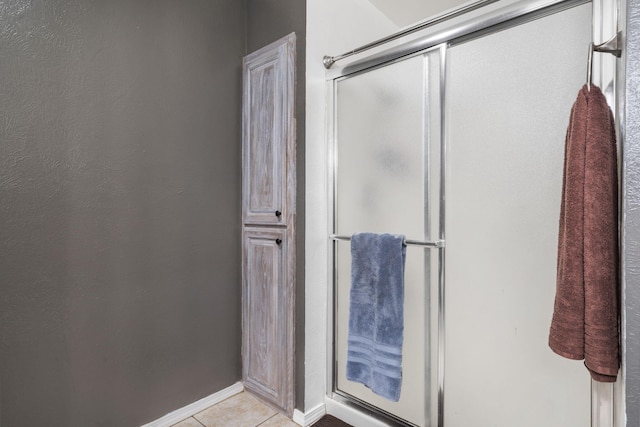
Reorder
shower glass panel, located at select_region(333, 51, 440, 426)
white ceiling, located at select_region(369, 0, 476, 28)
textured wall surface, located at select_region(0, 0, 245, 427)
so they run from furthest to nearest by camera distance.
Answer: white ceiling, located at select_region(369, 0, 476, 28) < shower glass panel, located at select_region(333, 51, 440, 426) < textured wall surface, located at select_region(0, 0, 245, 427)

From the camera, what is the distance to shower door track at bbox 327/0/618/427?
994mm

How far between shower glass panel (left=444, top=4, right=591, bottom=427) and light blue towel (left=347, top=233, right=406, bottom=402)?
198mm

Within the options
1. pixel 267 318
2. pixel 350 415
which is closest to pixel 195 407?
pixel 267 318

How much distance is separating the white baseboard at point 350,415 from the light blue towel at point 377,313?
24 centimetres

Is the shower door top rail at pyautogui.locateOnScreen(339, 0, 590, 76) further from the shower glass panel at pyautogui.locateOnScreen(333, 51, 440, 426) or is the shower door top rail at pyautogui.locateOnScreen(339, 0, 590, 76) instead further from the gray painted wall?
the gray painted wall

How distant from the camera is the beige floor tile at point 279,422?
1680 millimetres

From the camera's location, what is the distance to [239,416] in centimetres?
175

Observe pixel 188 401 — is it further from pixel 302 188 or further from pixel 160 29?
pixel 160 29

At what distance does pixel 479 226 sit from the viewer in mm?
1277

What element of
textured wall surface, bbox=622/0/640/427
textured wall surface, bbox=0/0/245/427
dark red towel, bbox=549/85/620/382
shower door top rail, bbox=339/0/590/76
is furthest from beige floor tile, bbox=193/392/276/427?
shower door top rail, bbox=339/0/590/76

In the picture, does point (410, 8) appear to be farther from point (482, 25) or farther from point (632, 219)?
point (632, 219)

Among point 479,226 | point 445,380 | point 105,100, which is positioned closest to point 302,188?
point 479,226

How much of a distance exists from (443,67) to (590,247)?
2.82 feet

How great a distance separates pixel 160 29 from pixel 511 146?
5.43 ft
